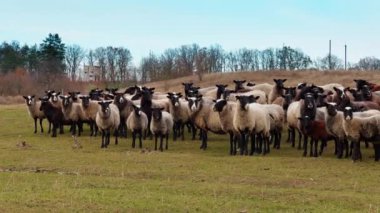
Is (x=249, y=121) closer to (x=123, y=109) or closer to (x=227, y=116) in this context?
(x=227, y=116)

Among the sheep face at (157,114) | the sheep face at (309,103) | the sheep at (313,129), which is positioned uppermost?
Answer: the sheep face at (309,103)

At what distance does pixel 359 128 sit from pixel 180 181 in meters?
8.64

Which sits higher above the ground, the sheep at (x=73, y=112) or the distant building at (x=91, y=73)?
the distant building at (x=91, y=73)

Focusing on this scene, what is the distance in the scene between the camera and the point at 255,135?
1000 inches

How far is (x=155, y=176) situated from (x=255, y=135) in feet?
27.6

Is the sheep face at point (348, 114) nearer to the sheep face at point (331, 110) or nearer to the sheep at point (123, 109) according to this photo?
the sheep face at point (331, 110)

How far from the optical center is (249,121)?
79.6ft

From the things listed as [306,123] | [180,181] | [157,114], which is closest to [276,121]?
[306,123]

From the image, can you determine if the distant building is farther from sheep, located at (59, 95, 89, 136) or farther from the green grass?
the green grass

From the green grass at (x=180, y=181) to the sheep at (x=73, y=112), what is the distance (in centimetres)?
601

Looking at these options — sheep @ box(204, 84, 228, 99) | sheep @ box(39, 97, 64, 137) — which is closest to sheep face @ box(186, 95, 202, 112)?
sheep @ box(204, 84, 228, 99)

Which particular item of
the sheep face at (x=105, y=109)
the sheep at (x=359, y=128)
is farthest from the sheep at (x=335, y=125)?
the sheep face at (x=105, y=109)

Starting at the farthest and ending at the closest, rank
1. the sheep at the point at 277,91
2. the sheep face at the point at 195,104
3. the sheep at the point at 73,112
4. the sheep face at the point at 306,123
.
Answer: the sheep at the point at 277,91
the sheep at the point at 73,112
the sheep face at the point at 195,104
the sheep face at the point at 306,123

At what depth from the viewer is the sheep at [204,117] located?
1064 inches
